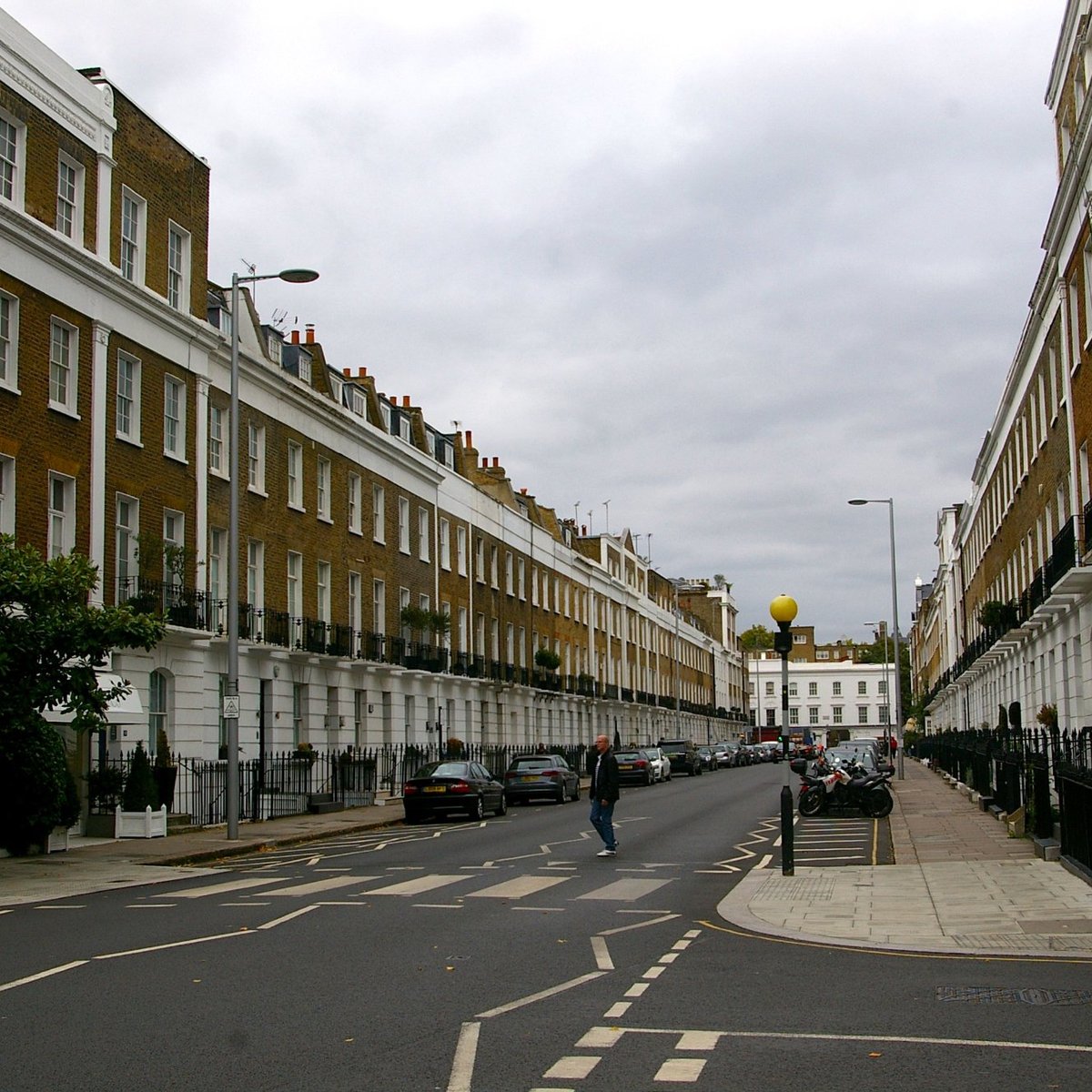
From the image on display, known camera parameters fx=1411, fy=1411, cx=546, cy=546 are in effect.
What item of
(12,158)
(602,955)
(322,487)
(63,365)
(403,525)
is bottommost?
(602,955)

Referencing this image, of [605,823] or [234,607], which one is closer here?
[605,823]

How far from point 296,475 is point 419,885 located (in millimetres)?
22175

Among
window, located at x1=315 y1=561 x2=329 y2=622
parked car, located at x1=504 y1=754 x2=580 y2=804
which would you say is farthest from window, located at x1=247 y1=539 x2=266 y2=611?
parked car, located at x1=504 y1=754 x2=580 y2=804

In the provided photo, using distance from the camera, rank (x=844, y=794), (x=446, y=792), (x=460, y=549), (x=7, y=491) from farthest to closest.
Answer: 1. (x=460, y=549)
2. (x=446, y=792)
3. (x=844, y=794)
4. (x=7, y=491)

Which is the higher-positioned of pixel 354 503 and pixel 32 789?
pixel 354 503

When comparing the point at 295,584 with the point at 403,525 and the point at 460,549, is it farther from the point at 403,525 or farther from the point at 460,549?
the point at 460,549

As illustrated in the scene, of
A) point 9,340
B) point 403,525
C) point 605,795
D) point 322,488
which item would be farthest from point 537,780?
point 9,340

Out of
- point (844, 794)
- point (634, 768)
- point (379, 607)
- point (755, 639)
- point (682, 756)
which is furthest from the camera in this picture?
point (755, 639)

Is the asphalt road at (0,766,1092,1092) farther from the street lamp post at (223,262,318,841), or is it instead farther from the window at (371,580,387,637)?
the window at (371,580,387,637)

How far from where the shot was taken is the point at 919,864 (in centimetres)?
2002

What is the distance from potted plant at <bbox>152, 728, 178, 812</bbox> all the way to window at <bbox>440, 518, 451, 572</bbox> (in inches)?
885

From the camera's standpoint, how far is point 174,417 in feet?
105

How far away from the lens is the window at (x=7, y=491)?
2545 cm

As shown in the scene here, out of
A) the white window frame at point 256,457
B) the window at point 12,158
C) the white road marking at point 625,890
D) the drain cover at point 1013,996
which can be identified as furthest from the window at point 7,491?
the drain cover at point 1013,996
